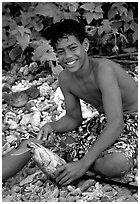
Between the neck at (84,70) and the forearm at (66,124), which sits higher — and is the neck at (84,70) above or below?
above

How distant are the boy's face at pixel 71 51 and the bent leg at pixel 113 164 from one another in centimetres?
46

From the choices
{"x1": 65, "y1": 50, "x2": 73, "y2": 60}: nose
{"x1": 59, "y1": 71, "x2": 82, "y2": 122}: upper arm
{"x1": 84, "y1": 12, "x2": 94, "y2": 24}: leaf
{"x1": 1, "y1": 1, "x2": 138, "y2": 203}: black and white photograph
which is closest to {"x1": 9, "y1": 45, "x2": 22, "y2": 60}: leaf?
{"x1": 1, "y1": 1, "x2": 138, "y2": 203}: black and white photograph

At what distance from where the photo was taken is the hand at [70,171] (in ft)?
7.43

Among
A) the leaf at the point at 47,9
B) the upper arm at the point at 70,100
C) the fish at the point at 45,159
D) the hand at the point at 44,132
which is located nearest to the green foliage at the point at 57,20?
the leaf at the point at 47,9

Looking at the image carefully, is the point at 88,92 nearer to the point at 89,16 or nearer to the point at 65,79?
the point at 65,79

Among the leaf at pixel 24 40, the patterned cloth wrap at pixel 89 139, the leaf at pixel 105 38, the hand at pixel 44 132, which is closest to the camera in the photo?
the patterned cloth wrap at pixel 89 139

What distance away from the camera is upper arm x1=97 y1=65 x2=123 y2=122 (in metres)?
2.30

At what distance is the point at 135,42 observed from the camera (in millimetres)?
3752

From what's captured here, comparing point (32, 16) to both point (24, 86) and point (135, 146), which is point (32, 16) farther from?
point (135, 146)

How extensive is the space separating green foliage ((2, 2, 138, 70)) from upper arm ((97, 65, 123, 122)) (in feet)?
3.82

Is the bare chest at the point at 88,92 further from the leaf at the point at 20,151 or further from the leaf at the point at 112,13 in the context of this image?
the leaf at the point at 112,13

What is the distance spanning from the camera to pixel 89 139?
8.25 feet

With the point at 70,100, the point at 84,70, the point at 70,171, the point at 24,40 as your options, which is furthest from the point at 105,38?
the point at 70,171

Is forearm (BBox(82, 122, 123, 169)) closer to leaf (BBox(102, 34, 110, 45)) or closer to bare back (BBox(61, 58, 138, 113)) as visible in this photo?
bare back (BBox(61, 58, 138, 113))
